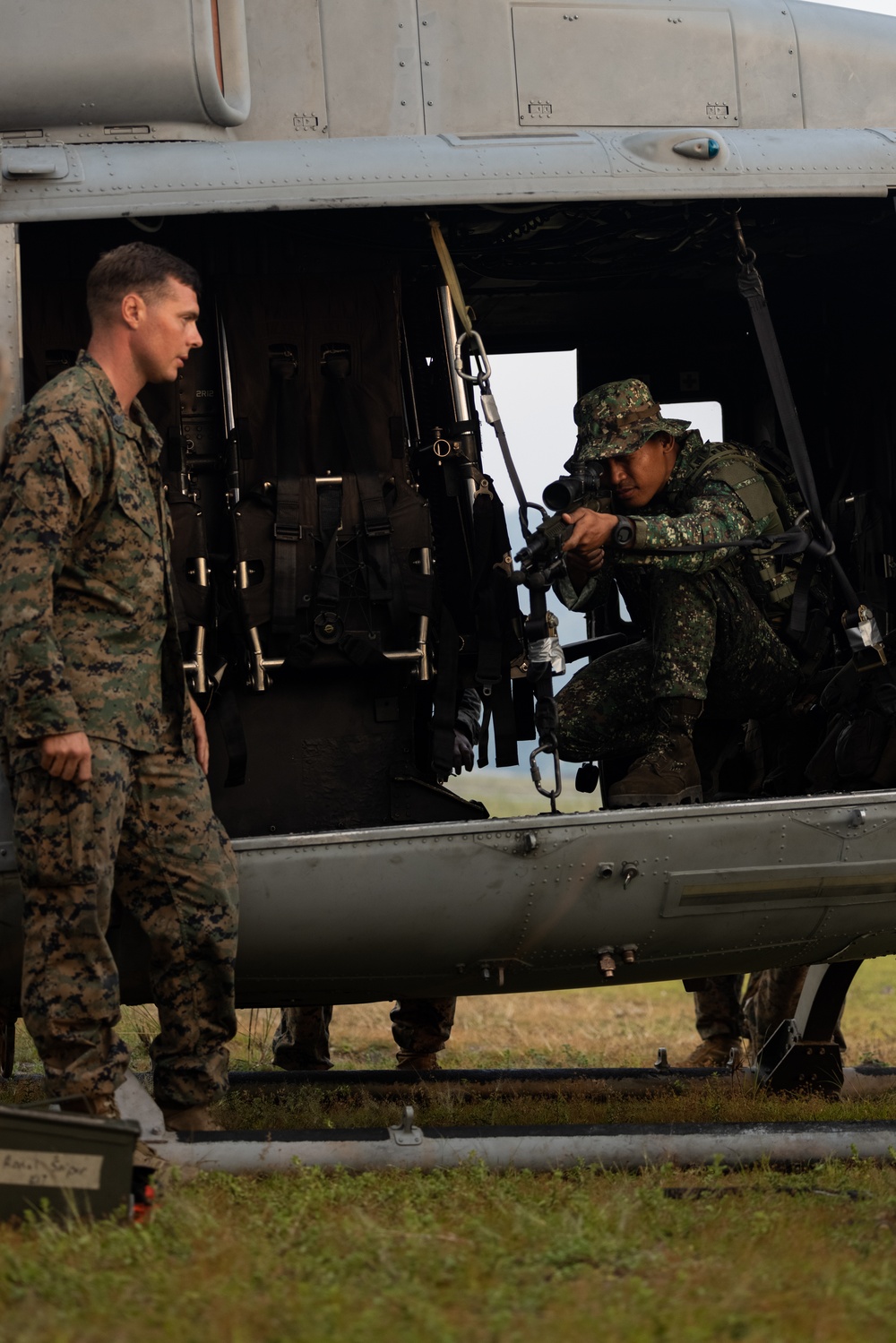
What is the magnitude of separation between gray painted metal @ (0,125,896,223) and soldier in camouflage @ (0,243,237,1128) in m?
0.34

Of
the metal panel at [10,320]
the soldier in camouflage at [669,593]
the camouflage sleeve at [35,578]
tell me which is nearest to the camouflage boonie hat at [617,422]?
the soldier in camouflage at [669,593]

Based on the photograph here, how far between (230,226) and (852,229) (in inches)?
80.2

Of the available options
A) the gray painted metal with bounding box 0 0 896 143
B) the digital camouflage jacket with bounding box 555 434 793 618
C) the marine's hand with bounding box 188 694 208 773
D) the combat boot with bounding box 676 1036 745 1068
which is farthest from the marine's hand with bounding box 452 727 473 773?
the combat boot with bounding box 676 1036 745 1068

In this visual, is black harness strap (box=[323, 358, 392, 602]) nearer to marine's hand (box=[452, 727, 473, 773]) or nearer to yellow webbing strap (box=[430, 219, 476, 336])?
yellow webbing strap (box=[430, 219, 476, 336])

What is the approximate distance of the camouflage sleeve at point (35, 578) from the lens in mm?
3367

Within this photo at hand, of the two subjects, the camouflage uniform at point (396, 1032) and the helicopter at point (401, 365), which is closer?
the helicopter at point (401, 365)

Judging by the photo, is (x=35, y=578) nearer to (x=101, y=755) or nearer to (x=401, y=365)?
(x=101, y=755)

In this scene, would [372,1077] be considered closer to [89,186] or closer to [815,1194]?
[815,1194]

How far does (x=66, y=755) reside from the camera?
3.39 metres

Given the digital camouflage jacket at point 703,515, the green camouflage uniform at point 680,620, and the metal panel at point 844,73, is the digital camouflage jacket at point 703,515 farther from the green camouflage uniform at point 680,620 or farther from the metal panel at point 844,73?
the metal panel at point 844,73

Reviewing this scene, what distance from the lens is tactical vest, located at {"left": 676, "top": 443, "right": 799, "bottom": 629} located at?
4.77 m

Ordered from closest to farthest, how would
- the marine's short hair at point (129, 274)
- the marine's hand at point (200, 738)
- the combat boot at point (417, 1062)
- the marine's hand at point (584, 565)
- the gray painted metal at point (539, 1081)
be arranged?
the marine's short hair at point (129, 274)
the marine's hand at point (200, 738)
the marine's hand at point (584, 565)
the gray painted metal at point (539, 1081)
the combat boot at point (417, 1062)

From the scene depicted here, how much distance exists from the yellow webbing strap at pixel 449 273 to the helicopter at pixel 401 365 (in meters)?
0.02

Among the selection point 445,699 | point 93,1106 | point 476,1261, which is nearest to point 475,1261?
point 476,1261
